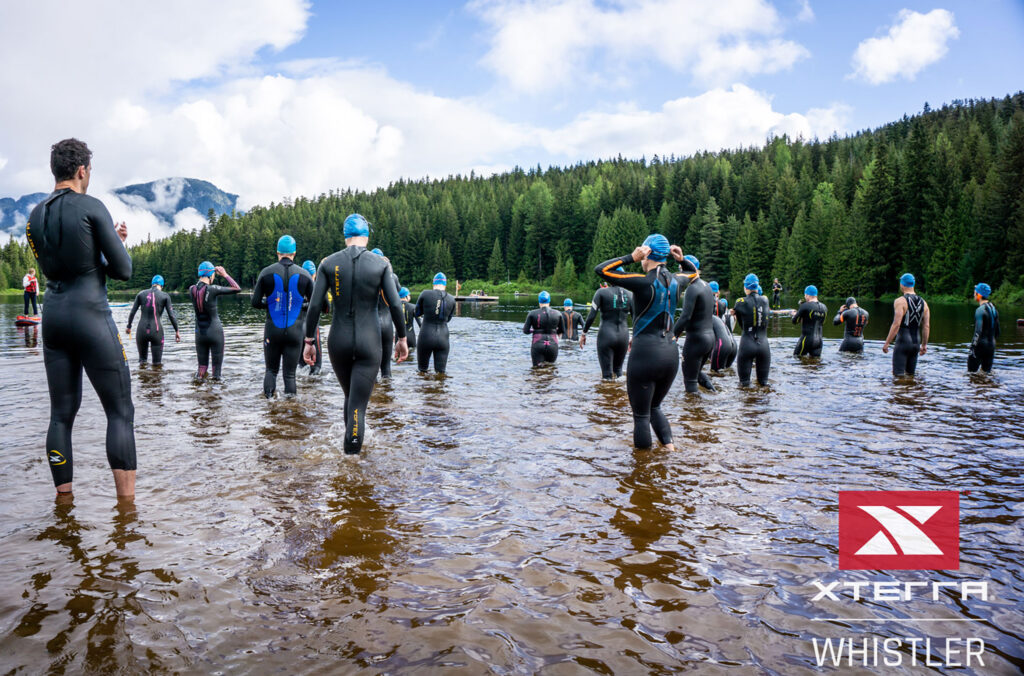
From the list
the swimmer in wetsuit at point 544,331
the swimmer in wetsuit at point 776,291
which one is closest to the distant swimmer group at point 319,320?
the swimmer in wetsuit at point 544,331

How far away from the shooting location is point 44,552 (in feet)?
14.4

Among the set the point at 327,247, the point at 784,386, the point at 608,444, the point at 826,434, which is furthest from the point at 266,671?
the point at 327,247

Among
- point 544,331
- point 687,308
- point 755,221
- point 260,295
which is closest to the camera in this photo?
point 260,295

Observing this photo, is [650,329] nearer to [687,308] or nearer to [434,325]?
[687,308]

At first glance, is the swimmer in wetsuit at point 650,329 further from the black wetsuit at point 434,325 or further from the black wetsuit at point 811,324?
the black wetsuit at point 811,324

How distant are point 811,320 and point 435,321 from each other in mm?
11103

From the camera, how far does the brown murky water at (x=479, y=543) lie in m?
3.36

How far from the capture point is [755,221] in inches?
4053

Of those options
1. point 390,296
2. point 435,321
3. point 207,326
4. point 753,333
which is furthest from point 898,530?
point 207,326

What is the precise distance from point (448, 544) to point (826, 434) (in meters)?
6.34

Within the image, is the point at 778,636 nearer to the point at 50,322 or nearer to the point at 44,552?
the point at 44,552

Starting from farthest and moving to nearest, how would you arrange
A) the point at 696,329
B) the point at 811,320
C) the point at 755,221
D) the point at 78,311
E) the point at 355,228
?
the point at 755,221
the point at 811,320
the point at 696,329
the point at 355,228
the point at 78,311

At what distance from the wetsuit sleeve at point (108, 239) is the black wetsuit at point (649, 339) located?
4760 mm

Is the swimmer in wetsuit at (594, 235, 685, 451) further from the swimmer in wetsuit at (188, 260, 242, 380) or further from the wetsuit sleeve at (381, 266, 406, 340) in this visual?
the swimmer in wetsuit at (188, 260, 242, 380)
